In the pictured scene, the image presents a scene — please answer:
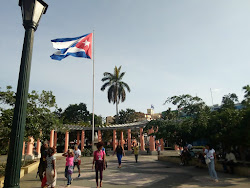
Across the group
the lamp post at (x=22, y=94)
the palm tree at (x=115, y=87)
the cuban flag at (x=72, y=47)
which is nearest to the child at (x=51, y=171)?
the lamp post at (x=22, y=94)

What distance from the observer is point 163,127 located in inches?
544

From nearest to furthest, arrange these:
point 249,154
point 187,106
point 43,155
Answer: point 43,155 < point 187,106 < point 249,154

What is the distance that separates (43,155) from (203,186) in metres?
6.14

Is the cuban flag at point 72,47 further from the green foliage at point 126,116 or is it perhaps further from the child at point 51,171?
the green foliage at point 126,116

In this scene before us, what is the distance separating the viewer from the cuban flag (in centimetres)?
1121

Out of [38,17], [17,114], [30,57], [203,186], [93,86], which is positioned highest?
[93,86]

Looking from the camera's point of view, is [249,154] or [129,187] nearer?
[129,187]

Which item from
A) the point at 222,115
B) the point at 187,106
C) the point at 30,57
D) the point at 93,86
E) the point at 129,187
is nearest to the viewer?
the point at 30,57

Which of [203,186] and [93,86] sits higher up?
[93,86]

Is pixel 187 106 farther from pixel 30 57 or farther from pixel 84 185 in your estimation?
pixel 30 57

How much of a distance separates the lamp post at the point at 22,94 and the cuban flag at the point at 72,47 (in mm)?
7384

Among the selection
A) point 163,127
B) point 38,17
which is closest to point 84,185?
point 38,17

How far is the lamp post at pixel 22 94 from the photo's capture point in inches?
117

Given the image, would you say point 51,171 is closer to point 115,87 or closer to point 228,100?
point 228,100
